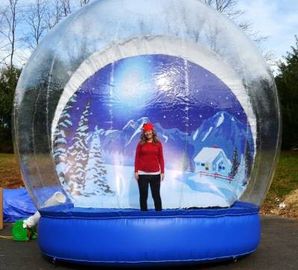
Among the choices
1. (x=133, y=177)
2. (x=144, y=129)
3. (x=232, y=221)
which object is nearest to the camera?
(x=232, y=221)

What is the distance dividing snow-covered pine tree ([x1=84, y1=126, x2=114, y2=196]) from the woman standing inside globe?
0.62 metres

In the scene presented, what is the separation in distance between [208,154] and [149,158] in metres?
1.06

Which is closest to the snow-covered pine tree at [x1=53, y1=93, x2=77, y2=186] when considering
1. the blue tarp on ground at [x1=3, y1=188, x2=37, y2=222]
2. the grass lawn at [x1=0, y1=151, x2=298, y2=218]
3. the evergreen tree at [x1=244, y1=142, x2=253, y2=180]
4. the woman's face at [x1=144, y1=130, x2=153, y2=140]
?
the woman's face at [x1=144, y1=130, x2=153, y2=140]

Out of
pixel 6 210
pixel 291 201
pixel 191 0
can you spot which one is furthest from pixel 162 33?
pixel 291 201

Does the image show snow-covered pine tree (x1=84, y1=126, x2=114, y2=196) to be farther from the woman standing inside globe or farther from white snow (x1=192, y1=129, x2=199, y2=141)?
white snow (x1=192, y1=129, x2=199, y2=141)

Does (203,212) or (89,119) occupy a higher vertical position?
(89,119)

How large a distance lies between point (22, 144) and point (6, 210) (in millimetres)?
3372

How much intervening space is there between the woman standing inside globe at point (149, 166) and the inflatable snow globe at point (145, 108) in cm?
33

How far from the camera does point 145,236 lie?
595 centimetres

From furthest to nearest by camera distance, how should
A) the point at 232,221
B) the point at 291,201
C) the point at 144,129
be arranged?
the point at 291,201 < the point at 144,129 < the point at 232,221

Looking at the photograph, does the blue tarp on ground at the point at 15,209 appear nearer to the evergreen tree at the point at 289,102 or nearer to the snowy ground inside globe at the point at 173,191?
the snowy ground inside globe at the point at 173,191

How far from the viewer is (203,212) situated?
6.18 m

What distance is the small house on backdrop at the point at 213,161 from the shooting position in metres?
7.42

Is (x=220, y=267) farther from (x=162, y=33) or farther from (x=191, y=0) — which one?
(x=191, y=0)
